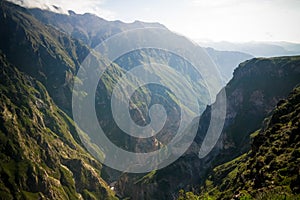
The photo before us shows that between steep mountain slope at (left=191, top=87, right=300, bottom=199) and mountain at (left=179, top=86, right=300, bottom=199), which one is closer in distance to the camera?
mountain at (left=179, top=86, right=300, bottom=199)

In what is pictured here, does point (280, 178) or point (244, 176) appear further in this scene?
point (244, 176)

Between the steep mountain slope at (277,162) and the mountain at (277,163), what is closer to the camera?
the mountain at (277,163)

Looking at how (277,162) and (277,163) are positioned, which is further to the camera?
(277,162)

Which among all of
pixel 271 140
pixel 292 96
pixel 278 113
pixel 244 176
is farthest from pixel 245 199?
pixel 292 96

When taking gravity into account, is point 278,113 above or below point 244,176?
above

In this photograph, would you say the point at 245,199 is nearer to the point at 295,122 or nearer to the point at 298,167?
the point at 298,167

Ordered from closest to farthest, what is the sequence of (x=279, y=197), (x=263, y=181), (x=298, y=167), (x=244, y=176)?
(x=279, y=197) < (x=298, y=167) < (x=263, y=181) < (x=244, y=176)

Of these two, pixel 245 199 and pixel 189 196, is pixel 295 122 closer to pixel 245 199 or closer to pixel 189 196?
pixel 189 196

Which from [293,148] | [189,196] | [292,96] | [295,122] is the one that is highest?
[292,96]

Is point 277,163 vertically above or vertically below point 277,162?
below

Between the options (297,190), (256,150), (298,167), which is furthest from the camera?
(256,150)
